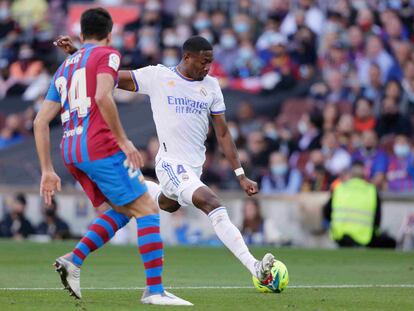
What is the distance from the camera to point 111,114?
30.2 ft

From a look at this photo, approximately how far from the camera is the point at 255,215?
2103 cm

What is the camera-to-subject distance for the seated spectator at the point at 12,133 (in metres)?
26.0

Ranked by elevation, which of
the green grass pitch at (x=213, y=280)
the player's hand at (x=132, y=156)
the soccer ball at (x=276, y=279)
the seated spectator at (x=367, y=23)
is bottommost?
the green grass pitch at (x=213, y=280)

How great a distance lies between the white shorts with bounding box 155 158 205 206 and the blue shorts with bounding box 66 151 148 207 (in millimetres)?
1753

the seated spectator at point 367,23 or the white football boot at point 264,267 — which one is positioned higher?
the seated spectator at point 367,23

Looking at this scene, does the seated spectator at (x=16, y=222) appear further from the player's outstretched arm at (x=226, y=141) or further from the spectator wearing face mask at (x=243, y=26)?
the player's outstretched arm at (x=226, y=141)

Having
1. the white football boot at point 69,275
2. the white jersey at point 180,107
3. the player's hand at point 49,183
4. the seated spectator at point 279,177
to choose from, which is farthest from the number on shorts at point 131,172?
the seated spectator at point 279,177

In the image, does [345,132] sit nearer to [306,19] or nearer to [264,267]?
[306,19]

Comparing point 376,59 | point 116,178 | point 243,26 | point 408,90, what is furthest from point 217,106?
point 243,26

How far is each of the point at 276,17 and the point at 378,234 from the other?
6999mm

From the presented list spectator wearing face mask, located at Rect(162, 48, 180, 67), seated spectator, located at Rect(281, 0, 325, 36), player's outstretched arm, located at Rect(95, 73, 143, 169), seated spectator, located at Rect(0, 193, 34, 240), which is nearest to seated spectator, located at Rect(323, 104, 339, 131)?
seated spectator, located at Rect(281, 0, 325, 36)

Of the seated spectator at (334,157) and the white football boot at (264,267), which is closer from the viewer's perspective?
the white football boot at (264,267)

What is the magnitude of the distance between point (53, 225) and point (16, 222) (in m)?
0.78

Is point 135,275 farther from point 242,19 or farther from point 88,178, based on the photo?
point 242,19
